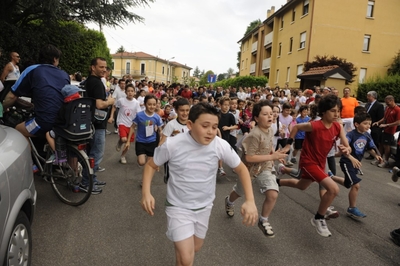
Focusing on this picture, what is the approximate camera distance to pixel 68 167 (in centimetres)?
420

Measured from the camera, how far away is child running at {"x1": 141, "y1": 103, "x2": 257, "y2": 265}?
2.33 m

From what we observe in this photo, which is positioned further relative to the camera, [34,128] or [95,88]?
[95,88]

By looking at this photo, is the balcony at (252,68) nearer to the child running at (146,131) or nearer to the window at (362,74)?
the window at (362,74)

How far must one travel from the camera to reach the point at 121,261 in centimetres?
291

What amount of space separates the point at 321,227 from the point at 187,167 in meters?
2.21

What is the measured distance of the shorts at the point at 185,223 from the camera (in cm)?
228

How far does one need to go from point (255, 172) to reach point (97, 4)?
1303 cm

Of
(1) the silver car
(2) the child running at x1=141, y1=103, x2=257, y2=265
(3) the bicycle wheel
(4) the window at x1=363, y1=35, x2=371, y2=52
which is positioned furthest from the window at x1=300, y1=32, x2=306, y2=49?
(1) the silver car

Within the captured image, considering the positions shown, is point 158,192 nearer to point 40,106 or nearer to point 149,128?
point 149,128

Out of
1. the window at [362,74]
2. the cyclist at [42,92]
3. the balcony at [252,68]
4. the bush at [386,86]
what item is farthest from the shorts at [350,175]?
the balcony at [252,68]

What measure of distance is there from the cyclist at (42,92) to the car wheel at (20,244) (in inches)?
73.8

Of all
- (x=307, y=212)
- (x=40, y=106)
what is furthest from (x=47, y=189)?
(x=307, y=212)

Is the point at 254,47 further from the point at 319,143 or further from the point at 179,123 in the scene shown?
the point at 319,143

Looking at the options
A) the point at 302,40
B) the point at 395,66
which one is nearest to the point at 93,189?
the point at 302,40
